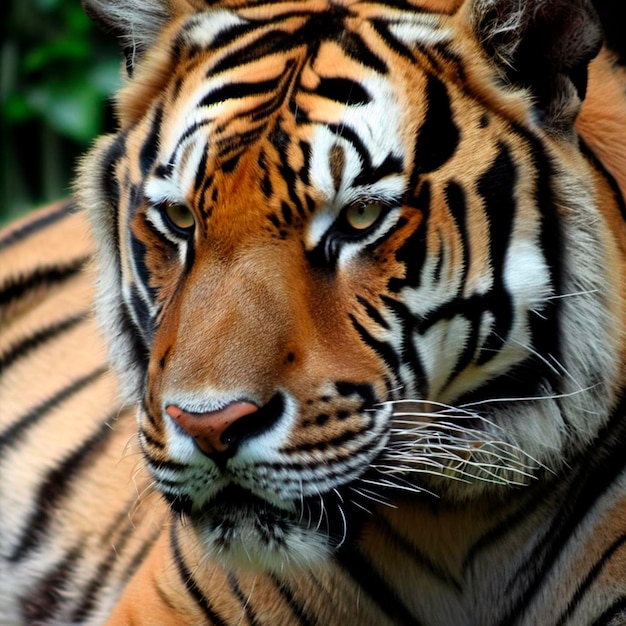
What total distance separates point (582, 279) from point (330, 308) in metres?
0.34

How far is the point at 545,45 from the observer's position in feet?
5.12

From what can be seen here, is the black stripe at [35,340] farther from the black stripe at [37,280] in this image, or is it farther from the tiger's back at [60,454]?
the black stripe at [37,280]

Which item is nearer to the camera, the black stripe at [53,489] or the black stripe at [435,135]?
the black stripe at [435,135]

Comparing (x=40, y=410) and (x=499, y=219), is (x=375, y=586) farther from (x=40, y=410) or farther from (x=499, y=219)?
(x=40, y=410)

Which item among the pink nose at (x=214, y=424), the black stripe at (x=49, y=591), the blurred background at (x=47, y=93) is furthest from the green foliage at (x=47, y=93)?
the pink nose at (x=214, y=424)

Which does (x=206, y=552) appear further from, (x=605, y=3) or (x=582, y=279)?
(x=605, y=3)

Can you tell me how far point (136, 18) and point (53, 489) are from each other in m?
1.16

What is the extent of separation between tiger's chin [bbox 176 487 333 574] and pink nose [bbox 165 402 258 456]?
0.10 metres

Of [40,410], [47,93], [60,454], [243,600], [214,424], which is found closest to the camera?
[214,424]

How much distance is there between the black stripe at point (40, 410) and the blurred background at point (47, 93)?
4.51 feet

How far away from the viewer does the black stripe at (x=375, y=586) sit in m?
1.75

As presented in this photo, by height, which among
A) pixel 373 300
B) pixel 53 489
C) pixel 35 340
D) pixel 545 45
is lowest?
pixel 53 489

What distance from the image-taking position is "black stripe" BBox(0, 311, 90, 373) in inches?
110

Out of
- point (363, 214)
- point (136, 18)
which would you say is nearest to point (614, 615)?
point (363, 214)
